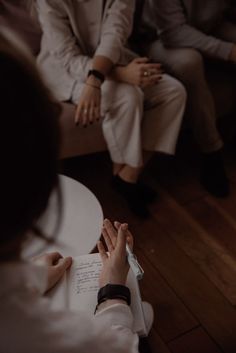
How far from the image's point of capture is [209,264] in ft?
5.32

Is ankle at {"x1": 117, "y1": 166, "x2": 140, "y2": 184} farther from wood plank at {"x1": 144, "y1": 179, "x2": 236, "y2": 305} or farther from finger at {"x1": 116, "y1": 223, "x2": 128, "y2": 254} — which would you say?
finger at {"x1": 116, "y1": 223, "x2": 128, "y2": 254}

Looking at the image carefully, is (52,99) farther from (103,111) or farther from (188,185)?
(188,185)

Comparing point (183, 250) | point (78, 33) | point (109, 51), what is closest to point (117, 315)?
point (183, 250)

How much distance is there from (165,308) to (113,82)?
0.83 m

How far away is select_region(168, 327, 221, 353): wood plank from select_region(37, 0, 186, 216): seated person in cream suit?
0.56 metres

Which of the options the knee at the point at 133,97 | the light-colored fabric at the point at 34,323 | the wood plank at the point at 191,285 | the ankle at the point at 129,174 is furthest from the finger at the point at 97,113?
the light-colored fabric at the point at 34,323

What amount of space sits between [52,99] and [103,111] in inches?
44.4

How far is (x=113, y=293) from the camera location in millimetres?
899

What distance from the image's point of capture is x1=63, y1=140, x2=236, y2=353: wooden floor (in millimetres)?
1410

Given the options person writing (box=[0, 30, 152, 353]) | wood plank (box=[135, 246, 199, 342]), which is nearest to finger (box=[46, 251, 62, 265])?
person writing (box=[0, 30, 152, 353])

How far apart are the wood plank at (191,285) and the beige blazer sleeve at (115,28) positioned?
2.22 ft

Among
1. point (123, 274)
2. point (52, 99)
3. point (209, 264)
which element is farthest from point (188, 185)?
point (52, 99)

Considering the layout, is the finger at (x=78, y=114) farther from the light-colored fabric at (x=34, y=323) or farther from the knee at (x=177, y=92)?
the light-colored fabric at (x=34, y=323)

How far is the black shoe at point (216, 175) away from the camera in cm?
189
